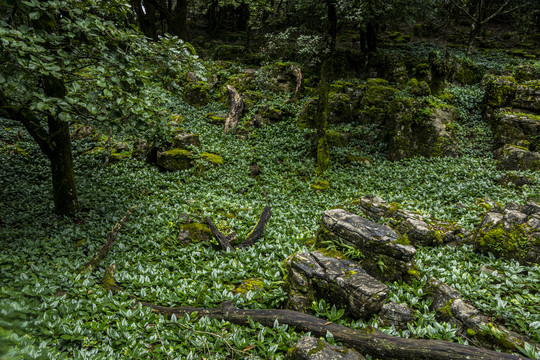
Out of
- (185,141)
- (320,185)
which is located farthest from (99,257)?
(320,185)

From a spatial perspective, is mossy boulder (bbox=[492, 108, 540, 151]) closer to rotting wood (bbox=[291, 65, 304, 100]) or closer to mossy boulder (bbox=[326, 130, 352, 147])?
mossy boulder (bbox=[326, 130, 352, 147])

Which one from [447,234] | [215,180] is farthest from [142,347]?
[215,180]

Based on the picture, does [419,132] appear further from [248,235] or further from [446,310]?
[446,310]

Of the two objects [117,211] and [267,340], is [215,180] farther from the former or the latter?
[267,340]

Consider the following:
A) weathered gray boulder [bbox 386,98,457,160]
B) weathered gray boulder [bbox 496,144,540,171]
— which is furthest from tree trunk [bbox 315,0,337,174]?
weathered gray boulder [bbox 496,144,540,171]

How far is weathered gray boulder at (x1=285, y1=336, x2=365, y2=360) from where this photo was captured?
375 centimetres

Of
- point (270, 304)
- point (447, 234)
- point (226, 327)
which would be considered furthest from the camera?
point (447, 234)

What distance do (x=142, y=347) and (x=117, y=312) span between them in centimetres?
100

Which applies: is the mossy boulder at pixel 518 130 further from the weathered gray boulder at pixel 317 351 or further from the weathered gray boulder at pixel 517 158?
the weathered gray boulder at pixel 317 351

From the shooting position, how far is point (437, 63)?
55.5ft

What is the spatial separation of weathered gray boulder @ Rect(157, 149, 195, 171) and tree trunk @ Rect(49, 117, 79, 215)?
15.9 feet

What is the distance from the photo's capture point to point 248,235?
8203 mm

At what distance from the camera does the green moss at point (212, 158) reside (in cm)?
1365

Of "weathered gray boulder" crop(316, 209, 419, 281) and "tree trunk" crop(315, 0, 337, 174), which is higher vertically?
"tree trunk" crop(315, 0, 337, 174)
